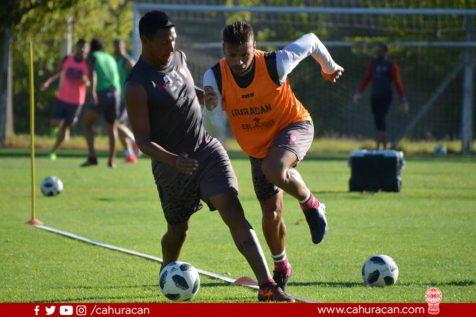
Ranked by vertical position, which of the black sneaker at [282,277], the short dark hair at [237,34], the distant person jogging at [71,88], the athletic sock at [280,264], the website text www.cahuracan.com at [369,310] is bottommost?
the distant person jogging at [71,88]

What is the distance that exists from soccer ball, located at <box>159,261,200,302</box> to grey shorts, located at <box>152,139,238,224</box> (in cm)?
54

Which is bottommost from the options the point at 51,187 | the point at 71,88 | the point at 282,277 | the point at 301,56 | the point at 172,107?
the point at 51,187

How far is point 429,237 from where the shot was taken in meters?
12.3

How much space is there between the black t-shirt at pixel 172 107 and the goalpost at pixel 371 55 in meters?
18.8

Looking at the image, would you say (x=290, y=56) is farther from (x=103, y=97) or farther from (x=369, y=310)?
(x=103, y=97)

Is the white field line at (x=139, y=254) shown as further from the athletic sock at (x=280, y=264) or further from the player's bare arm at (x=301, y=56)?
the player's bare arm at (x=301, y=56)

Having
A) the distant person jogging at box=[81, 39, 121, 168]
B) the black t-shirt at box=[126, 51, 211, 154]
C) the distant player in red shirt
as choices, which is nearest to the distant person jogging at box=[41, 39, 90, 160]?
the distant person jogging at box=[81, 39, 121, 168]

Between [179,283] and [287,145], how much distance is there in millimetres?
1418

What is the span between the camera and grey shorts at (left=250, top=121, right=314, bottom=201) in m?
8.80

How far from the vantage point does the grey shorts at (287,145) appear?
346 inches

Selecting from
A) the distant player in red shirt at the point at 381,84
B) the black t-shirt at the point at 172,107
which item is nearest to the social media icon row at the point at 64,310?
the black t-shirt at the point at 172,107

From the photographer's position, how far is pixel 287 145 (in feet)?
28.7

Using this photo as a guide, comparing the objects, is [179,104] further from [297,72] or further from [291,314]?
[297,72]

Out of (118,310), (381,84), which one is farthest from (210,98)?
(381,84)
